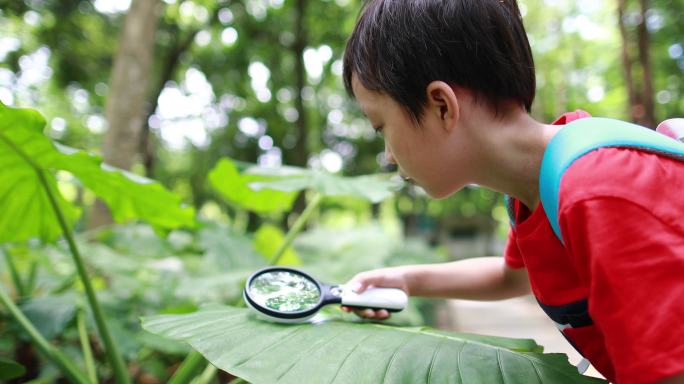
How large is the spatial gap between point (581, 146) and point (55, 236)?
139cm

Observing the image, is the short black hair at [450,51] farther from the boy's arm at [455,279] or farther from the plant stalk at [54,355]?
the plant stalk at [54,355]

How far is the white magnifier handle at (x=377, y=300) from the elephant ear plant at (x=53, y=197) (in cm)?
58

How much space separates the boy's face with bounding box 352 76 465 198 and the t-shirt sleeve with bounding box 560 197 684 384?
248 mm

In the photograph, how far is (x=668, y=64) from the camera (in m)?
6.18

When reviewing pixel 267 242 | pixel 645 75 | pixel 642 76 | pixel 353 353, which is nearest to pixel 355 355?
pixel 353 353

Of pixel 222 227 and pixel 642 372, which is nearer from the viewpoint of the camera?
pixel 642 372

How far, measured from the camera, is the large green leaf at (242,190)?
186cm

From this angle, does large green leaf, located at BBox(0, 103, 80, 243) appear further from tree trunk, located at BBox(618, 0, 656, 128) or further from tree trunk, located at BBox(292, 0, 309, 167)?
tree trunk, located at BBox(292, 0, 309, 167)

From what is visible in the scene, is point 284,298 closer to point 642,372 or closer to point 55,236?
point 642,372

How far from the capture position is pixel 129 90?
261cm

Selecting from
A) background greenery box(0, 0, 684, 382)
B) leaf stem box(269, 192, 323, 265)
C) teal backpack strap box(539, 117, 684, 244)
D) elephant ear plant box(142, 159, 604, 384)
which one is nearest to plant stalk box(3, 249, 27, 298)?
background greenery box(0, 0, 684, 382)

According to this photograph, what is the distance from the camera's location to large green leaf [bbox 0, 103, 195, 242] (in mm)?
1042

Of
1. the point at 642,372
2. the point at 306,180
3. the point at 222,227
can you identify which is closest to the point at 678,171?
the point at 642,372

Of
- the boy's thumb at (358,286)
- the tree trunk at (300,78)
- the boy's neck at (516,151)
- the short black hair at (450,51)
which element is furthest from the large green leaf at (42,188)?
the tree trunk at (300,78)
